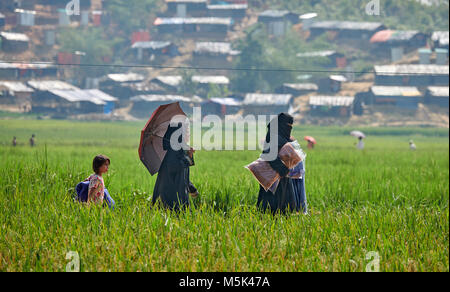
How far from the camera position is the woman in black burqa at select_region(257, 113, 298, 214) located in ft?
21.6

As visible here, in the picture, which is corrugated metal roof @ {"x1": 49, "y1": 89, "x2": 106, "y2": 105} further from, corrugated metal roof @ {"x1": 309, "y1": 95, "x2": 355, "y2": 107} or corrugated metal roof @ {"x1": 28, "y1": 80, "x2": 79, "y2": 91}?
corrugated metal roof @ {"x1": 309, "y1": 95, "x2": 355, "y2": 107}

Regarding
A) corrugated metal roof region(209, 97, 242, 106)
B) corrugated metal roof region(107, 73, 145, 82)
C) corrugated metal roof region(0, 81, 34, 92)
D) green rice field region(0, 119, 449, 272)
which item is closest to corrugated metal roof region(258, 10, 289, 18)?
corrugated metal roof region(209, 97, 242, 106)

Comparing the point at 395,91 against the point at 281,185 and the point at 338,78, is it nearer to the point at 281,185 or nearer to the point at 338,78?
the point at 338,78

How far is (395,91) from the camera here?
4547 cm

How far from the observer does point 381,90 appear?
149ft

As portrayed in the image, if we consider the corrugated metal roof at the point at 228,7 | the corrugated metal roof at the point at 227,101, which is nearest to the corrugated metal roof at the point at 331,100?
the corrugated metal roof at the point at 227,101

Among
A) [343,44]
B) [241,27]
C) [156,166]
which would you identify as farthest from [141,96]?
[156,166]

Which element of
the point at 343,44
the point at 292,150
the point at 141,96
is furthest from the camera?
the point at 343,44

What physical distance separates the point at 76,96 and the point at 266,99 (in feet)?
43.9

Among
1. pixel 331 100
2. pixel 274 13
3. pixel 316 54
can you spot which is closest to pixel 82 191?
pixel 331 100

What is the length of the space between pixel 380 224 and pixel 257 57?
40867 millimetres

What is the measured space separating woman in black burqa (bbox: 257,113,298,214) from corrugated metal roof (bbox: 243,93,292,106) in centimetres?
3653
